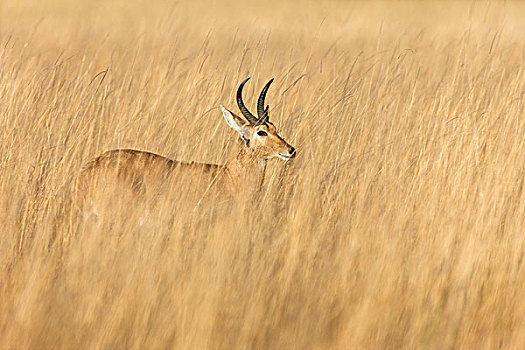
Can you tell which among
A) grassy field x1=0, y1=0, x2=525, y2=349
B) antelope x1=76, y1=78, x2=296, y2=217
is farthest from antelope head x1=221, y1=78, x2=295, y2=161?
grassy field x1=0, y1=0, x2=525, y2=349

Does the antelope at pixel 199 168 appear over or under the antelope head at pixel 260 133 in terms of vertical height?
under

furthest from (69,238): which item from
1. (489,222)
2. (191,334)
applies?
(489,222)

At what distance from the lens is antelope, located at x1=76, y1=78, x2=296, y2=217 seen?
4.10 m

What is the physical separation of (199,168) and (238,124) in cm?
62

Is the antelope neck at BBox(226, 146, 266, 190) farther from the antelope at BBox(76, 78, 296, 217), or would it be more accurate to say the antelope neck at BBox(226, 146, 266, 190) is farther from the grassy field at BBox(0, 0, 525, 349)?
the grassy field at BBox(0, 0, 525, 349)

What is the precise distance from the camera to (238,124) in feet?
15.9

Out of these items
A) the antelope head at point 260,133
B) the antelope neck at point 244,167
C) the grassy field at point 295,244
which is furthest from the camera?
the antelope neck at point 244,167

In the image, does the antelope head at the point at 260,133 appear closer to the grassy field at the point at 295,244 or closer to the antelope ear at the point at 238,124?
the antelope ear at the point at 238,124

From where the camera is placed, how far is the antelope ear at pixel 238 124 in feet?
15.7

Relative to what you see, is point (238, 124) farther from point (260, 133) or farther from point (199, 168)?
point (199, 168)

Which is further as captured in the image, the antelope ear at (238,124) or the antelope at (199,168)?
the antelope ear at (238,124)

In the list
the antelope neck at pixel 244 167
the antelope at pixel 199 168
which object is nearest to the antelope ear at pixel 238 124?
the antelope at pixel 199 168

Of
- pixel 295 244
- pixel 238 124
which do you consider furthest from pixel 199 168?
pixel 295 244

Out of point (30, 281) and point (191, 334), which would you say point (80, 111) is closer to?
point (30, 281)
